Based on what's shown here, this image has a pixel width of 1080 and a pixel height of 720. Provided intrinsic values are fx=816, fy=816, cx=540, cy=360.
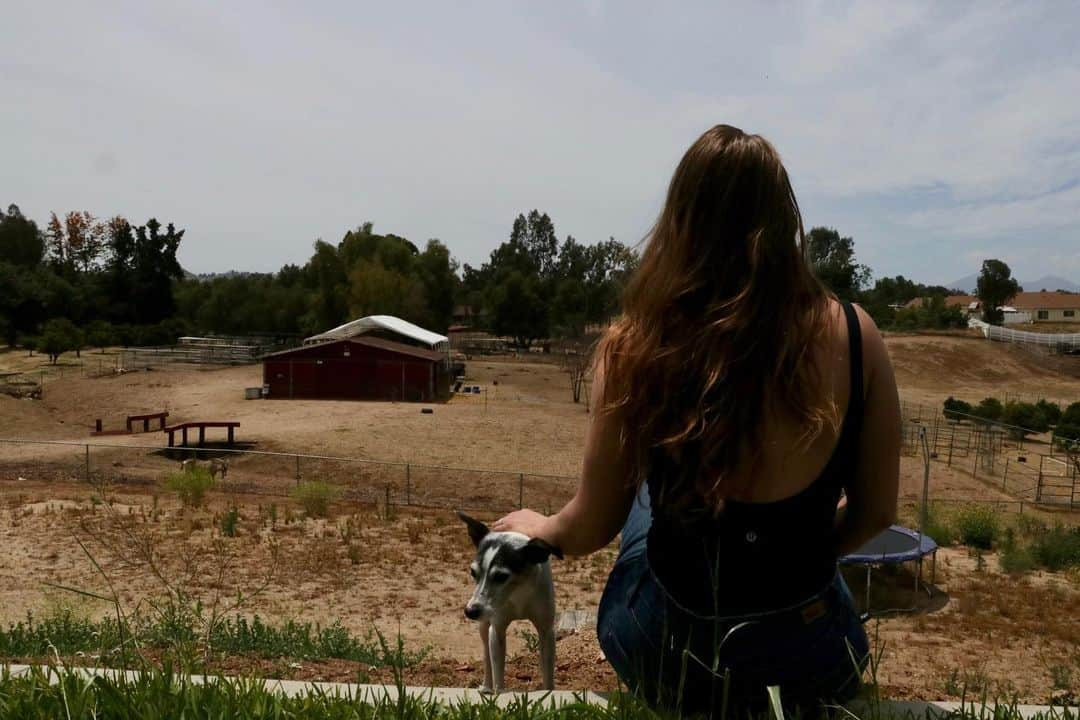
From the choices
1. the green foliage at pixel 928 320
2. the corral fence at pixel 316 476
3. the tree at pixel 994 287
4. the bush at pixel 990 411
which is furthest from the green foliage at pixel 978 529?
the tree at pixel 994 287

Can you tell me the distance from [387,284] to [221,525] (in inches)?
2310

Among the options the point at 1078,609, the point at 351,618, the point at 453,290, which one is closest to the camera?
the point at 351,618

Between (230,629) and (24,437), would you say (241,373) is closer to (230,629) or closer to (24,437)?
(24,437)

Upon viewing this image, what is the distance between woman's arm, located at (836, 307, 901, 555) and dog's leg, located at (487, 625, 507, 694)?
159 cm

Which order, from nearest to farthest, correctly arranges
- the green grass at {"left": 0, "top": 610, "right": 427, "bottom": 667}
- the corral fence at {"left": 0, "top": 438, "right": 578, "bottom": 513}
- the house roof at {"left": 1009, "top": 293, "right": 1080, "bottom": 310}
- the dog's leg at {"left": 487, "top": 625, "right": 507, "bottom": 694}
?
the dog's leg at {"left": 487, "top": 625, "right": 507, "bottom": 694}, the green grass at {"left": 0, "top": 610, "right": 427, "bottom": 667}, the corral fence at {"left": 0, "top": 438, "right": 578, "bottom": 513}, the house roof at {"left": 1009, "top": 293, "right": 1080, "bottom": 310}

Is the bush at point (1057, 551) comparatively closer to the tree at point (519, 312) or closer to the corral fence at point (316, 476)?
the corral fence at point (316, 476)

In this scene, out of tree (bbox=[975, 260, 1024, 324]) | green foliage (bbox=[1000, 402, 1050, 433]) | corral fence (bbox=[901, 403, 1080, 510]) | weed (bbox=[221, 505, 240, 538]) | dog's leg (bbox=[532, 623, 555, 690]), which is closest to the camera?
dog's leg (bbox=[532, 623, 555, 690])

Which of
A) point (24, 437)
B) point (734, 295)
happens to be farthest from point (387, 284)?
point (734, 295)

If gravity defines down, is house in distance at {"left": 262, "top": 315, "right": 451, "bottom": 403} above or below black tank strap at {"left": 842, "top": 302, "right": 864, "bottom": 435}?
below

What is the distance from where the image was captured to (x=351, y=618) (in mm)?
9609

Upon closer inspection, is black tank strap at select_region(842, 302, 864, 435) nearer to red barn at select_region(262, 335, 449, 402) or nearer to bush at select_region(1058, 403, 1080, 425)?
red barn at select_region(262, 335, 449, 402)

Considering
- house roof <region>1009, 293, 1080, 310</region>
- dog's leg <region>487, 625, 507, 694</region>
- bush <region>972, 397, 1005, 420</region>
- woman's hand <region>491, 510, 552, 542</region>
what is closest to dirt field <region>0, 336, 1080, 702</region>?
dog's leg <region>487, 625, 507, 694</region>

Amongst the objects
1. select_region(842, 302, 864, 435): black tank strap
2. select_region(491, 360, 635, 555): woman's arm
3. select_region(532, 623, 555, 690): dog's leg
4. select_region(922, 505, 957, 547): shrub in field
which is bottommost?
select_region(922, 505, 957, 547): shrub in field

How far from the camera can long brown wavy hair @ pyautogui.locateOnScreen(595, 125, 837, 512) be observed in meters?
Result: 2.03
